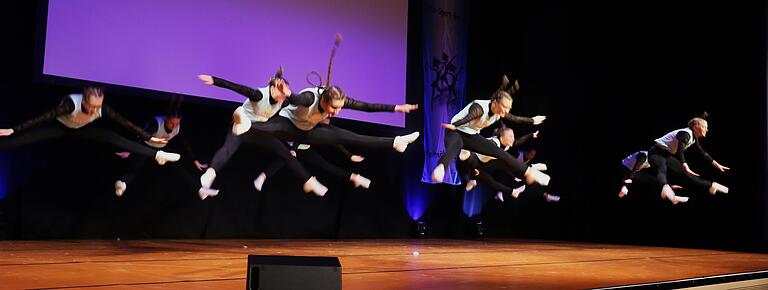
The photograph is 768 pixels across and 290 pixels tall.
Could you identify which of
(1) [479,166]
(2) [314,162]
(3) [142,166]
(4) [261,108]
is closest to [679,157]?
(1) [479,166]

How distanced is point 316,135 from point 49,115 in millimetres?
1998

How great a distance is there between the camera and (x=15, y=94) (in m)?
6.07

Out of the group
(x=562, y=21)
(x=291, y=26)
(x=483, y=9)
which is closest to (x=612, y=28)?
(x=562, y=21)

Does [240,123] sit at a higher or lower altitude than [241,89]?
lower

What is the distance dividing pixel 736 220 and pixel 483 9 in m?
3.83

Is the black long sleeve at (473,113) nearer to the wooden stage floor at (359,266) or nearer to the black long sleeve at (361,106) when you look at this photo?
the black long sleeve at (361,106)

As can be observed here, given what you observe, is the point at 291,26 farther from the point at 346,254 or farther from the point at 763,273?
the point at 763,273

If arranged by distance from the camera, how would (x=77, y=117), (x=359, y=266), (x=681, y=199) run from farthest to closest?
(x=681, y=199) → (x=77, y=117) → (x=359, y=266)

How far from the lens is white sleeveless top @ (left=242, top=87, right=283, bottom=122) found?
5.82 metres

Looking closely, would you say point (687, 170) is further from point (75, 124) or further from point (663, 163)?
point (75, 124)

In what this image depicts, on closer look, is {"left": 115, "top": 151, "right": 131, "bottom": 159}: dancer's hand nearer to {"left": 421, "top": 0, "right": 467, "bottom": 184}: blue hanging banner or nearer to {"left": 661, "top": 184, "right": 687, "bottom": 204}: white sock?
{"left": 421, "top": 0, "right": 467, "bottom": 184}: blue hanging banner

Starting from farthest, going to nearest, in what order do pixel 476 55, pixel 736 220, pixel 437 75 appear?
pixel 476 55 → pixel 437 75 → pixel 736 220

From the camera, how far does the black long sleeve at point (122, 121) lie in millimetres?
5629

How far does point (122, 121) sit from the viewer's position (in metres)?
5.73
